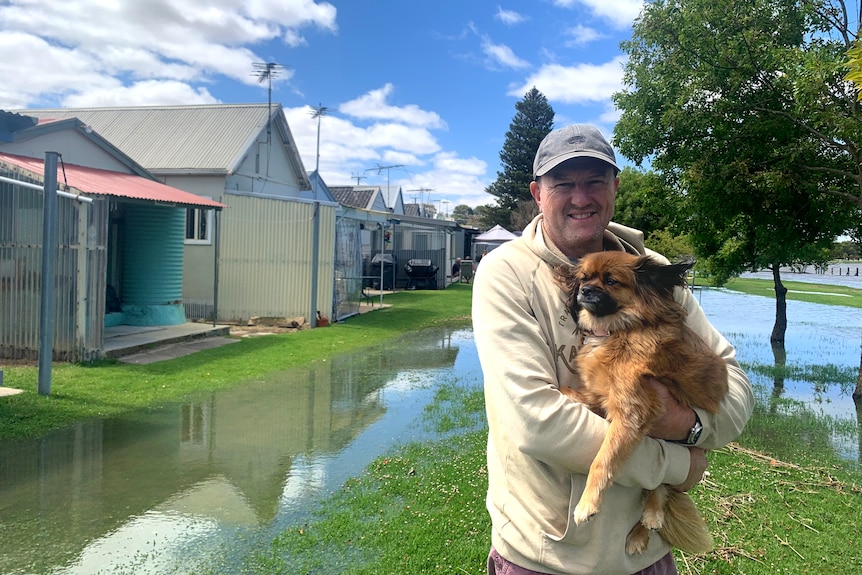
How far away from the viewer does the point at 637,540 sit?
1896 millimetres

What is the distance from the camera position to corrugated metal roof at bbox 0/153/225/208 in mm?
9773

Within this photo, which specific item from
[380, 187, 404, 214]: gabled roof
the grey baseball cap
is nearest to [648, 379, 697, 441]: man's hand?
the grey baseball cap

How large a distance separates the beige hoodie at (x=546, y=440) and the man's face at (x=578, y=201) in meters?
0.11

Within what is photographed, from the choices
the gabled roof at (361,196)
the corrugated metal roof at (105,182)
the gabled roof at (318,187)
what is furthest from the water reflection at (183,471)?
the gabled roof at (361,196)

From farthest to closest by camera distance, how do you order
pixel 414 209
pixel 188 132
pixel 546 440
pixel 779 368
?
pixel 414 209, pixel 188 132, pixel 779 368, pixel 546 440

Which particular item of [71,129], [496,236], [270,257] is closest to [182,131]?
[270,257]

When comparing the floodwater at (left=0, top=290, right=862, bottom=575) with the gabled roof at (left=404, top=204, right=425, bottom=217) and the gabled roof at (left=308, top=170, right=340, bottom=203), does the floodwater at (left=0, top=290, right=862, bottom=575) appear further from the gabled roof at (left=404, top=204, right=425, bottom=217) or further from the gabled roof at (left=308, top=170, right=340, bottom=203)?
the gabled roof at (left=404, top=204, right=425, bottom=217)

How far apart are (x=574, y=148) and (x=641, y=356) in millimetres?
713

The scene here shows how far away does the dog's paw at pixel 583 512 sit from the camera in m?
1.76

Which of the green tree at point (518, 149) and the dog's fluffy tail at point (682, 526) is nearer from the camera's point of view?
the dog's fluffy tail at point (682, 526)

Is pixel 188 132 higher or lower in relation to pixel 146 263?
higher

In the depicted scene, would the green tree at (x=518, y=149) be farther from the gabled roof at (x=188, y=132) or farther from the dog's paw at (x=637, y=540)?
the dog's paw at (x=637, y=540)

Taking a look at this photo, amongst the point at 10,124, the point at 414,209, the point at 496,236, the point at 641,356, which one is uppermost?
the point at 414,209

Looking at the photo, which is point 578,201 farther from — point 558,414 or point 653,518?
point 653,518
